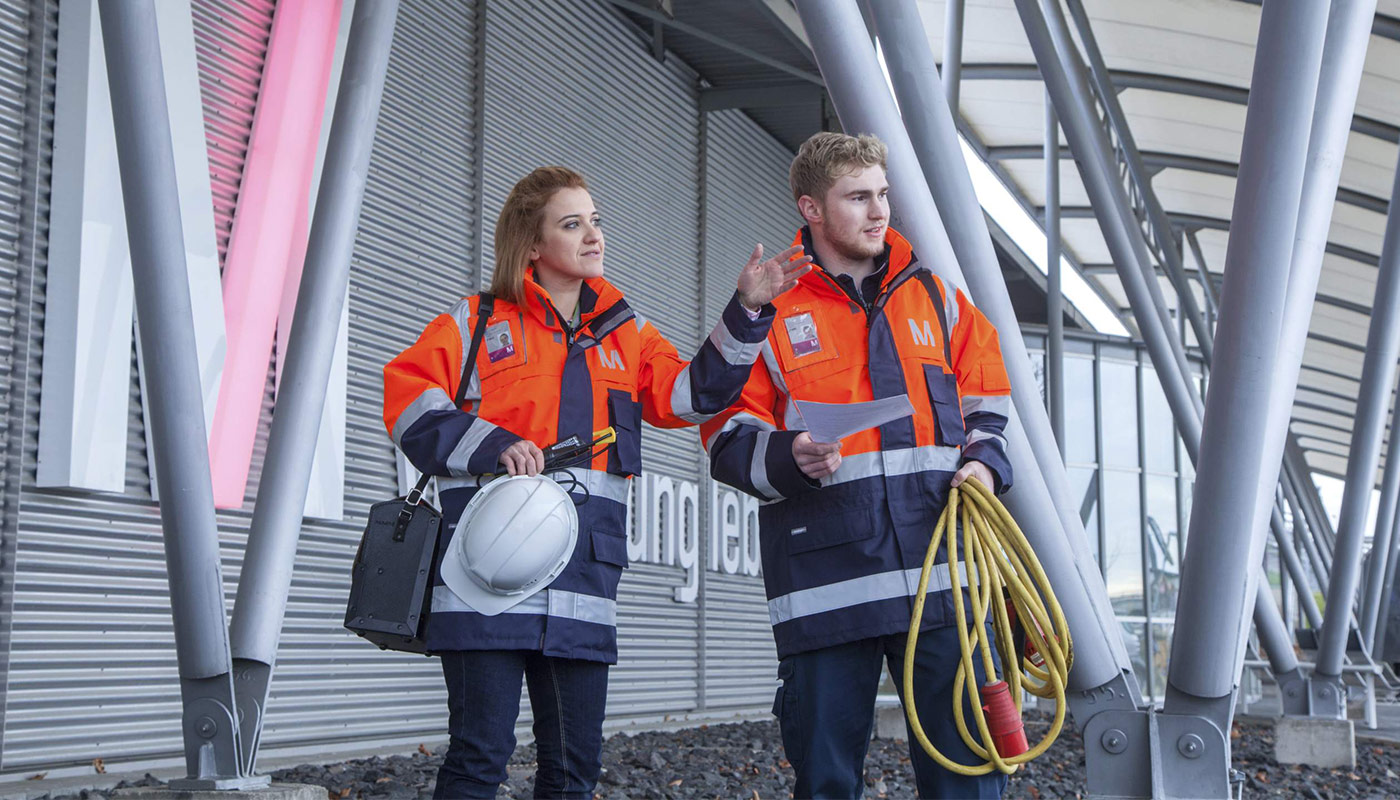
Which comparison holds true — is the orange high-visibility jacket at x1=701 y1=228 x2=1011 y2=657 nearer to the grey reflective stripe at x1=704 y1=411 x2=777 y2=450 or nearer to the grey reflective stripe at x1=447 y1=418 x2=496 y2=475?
the grey reflective stripe at x1=704 y1=411 x2=777 y2=450

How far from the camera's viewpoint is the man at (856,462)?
304 cm

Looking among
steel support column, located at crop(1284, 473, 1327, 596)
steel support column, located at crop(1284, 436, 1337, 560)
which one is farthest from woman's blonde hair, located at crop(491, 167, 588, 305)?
steel support column, located at crop(1284, 436, 1337, 560)

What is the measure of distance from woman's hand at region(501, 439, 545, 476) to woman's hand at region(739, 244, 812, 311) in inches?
25.4

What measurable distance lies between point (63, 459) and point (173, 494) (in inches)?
105

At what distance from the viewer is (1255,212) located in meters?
3.69

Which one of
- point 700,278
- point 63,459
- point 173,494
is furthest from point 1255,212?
point 700,278

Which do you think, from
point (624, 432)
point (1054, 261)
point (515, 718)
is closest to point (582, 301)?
point (624, 432)

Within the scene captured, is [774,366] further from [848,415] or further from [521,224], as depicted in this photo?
[521,224]

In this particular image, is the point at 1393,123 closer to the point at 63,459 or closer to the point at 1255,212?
the point at 1255,212

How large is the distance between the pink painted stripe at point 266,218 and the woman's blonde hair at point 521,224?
464cm

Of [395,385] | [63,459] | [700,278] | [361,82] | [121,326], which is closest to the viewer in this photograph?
[395,385]

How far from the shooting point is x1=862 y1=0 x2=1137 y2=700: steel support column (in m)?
4.29

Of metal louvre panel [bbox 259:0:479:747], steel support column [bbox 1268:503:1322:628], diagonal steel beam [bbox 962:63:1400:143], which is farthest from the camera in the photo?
diagonal steel beam [bbox 962:63:1400:143]

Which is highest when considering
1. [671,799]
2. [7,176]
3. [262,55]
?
[262,55]
